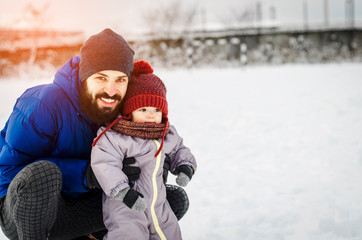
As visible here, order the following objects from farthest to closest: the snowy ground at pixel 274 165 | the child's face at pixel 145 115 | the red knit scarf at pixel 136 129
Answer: the snowy ground at pixel 274 165 < the child's face at pixel 145 115 < the red knit scarf at pixel 136 129

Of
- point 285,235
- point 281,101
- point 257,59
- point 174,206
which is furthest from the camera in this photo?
point 257,59

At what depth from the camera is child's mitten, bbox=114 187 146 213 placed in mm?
1653

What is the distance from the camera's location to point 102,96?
1.89m

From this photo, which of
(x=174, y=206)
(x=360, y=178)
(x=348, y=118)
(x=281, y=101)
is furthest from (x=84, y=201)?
Result: (x=281, y=101)

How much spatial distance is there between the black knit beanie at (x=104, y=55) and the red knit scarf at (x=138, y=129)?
0.31 metres

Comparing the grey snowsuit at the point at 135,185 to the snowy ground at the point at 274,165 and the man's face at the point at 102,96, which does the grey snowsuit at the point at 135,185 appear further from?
the snowy ground at the point at 274,165

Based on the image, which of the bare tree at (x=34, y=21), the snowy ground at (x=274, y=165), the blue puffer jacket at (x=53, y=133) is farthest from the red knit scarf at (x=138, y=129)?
the bare tree at (x=34, y=21)

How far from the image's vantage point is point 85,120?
6.49 ft

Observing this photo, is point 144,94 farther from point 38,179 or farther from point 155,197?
point 38,179

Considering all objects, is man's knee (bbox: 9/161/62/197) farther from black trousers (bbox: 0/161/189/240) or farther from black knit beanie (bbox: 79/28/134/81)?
black knit beanie (bbox: 79/28/134/81)

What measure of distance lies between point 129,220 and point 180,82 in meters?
10.1

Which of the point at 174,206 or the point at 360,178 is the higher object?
the point at 174,206

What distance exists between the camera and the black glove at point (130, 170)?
1.80 meters

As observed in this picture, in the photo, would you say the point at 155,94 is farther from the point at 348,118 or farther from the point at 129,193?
the point at 348,118
